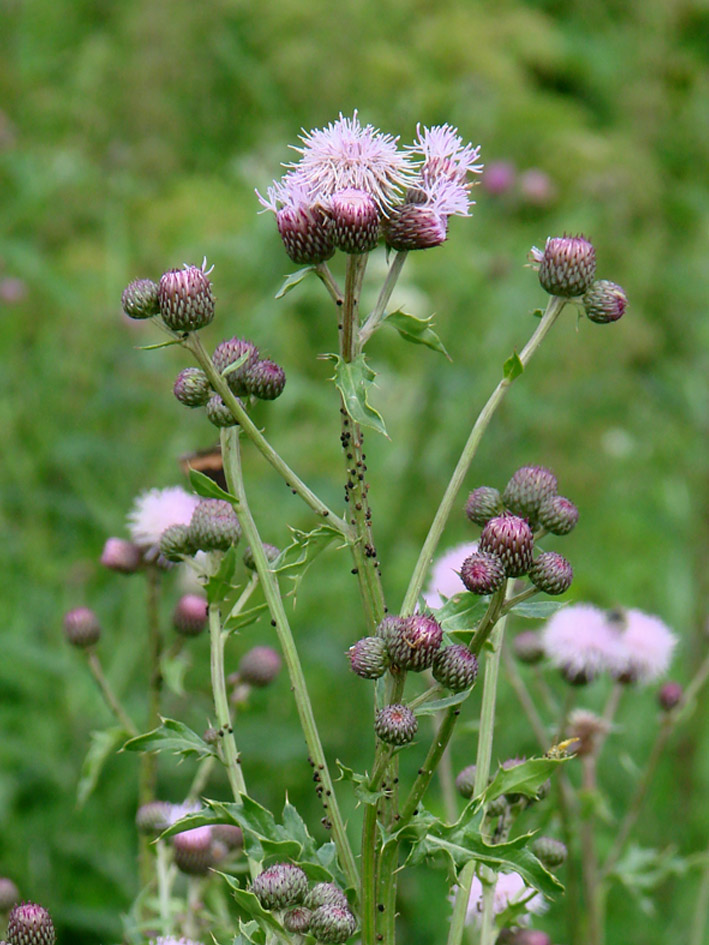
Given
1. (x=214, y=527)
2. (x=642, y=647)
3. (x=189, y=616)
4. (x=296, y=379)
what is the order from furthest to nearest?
(x=296, y=379) → (x=642, y=647) → (x=189, y=616) → (x=214, y=527)

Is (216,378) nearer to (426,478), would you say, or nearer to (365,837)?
(365,837)

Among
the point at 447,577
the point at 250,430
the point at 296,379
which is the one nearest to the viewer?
the point at 250,430

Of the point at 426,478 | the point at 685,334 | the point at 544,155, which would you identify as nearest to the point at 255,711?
the point at 426,478

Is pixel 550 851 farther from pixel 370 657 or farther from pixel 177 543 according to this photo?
pixel 177 543

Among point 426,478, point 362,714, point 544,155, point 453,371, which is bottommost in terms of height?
point 362,714

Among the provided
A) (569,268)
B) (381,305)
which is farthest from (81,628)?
(569,268)

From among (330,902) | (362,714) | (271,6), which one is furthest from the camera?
(271,6)

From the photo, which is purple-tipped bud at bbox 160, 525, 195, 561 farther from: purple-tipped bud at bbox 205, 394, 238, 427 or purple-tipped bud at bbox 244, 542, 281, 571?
purple-tipped bud at bbox 205, 394, 238, 427
